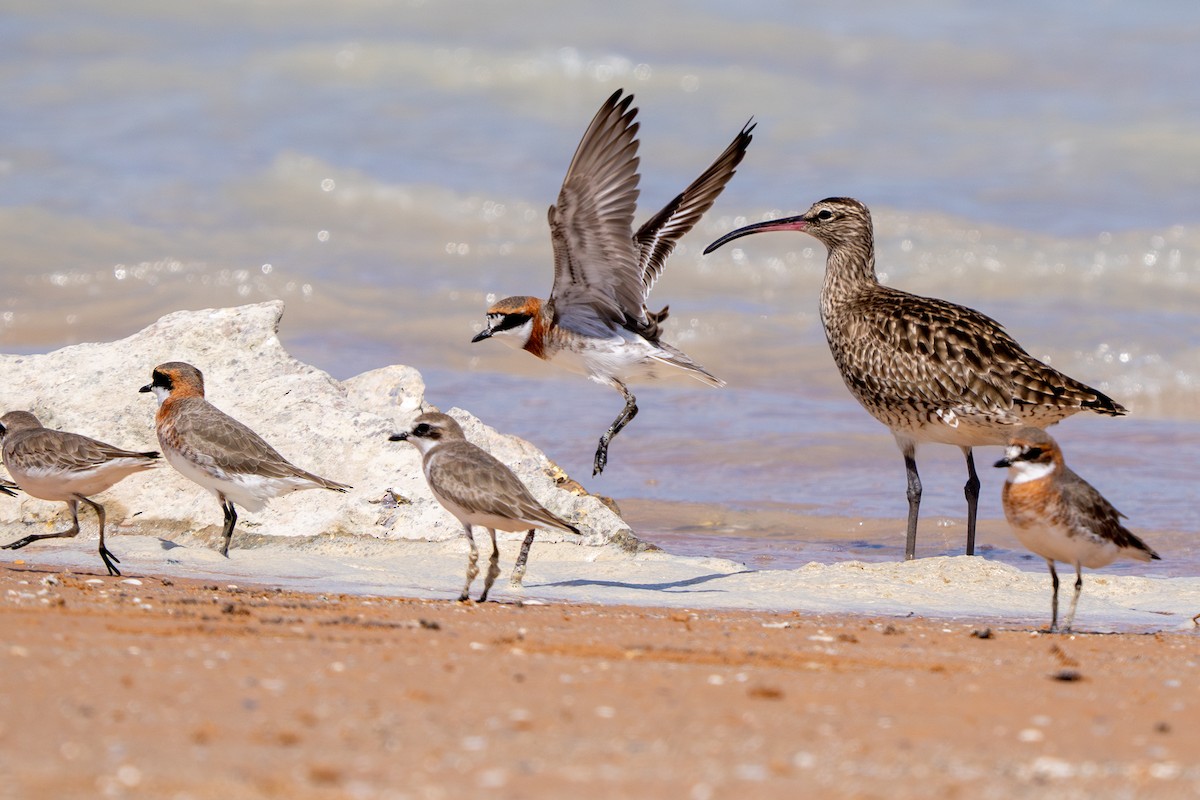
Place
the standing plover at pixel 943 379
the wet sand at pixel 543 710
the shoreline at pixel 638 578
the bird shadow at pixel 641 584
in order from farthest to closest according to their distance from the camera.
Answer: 1. the standing plover at pixel 943 379
2. the bird shadow at pixel 641 584
3. the shoreline at pixel 638 578
4. the wet sand at pixel 543 710

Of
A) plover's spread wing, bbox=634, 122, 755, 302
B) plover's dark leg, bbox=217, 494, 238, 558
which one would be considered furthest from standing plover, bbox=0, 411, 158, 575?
plover's spread wing, bbox=634, 122, 755, 302

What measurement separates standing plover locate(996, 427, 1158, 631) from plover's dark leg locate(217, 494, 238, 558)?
439cm

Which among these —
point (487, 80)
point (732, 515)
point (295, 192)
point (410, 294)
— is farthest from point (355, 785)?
point (487, 80)

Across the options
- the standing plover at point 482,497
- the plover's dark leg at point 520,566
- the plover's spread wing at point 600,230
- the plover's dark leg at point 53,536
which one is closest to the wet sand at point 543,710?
the standing plover at point 482,497

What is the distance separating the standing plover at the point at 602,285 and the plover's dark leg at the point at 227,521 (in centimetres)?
255

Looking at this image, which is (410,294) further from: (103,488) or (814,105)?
(103,488)

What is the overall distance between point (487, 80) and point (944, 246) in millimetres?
11645

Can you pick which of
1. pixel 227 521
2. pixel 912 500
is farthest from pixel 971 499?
pixel 227 521

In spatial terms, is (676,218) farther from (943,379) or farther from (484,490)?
(484,490)

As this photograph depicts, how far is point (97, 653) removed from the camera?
514 cm

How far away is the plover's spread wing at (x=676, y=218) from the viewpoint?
503 inches

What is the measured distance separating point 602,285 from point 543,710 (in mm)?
6976

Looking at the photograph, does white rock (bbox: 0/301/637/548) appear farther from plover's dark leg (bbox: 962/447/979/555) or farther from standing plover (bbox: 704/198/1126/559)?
plover's dark leg (bbox: 962/447/979/555)

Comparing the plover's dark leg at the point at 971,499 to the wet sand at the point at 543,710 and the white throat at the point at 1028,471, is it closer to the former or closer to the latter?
the white throat at the point at 1028,471
